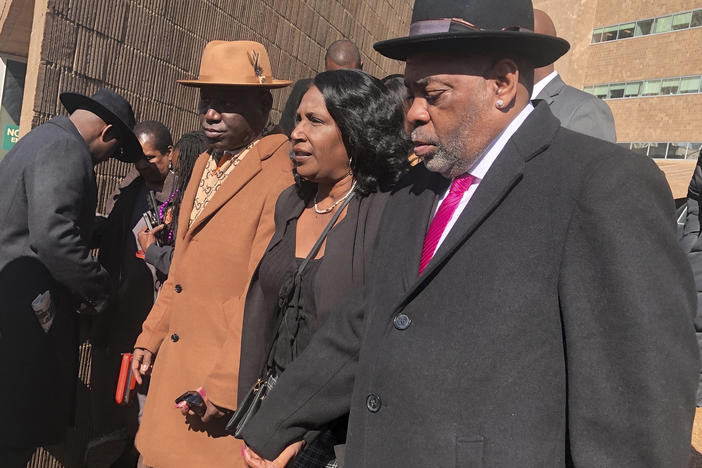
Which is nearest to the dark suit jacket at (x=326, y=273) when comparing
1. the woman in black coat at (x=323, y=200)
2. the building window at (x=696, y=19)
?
the woman in black coat at (x=323, y=200)

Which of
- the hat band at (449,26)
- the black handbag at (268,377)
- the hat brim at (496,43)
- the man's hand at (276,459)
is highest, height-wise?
the hat band at (449,26)

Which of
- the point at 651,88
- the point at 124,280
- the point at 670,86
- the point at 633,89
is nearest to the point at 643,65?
the point at 633,89

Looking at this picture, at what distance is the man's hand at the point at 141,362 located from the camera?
3.42 metres

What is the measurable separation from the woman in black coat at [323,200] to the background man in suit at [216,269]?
0.23 m

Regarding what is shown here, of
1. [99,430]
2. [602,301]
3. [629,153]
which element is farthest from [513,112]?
[99,430]

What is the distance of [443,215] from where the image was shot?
183cm

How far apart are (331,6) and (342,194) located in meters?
4.81

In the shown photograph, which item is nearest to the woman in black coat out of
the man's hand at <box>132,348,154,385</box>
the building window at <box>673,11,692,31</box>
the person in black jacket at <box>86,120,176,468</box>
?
the man's hand at <box>132,348,154,385</box>

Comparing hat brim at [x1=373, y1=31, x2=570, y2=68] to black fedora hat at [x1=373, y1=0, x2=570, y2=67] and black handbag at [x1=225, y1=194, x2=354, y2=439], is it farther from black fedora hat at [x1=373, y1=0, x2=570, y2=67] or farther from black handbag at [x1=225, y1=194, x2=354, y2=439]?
black handbag at [x1=225, y1=194, x2=354, y2=439]

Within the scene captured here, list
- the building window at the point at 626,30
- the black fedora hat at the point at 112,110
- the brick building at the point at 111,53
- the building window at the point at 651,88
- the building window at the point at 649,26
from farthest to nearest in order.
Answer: the building window at the point at 626,30 → the building window at the point at 651,88 → the building window at the point at 649,26 → the brick building at the point at 111,53 → the black fedora hat at the point at 112,110

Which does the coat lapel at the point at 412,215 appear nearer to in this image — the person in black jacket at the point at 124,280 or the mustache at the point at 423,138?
the mustache at the point at 423,138

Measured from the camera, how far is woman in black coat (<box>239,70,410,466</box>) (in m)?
2.49

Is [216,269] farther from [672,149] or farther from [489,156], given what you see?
[672,149]

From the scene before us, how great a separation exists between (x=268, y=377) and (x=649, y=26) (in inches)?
1205
